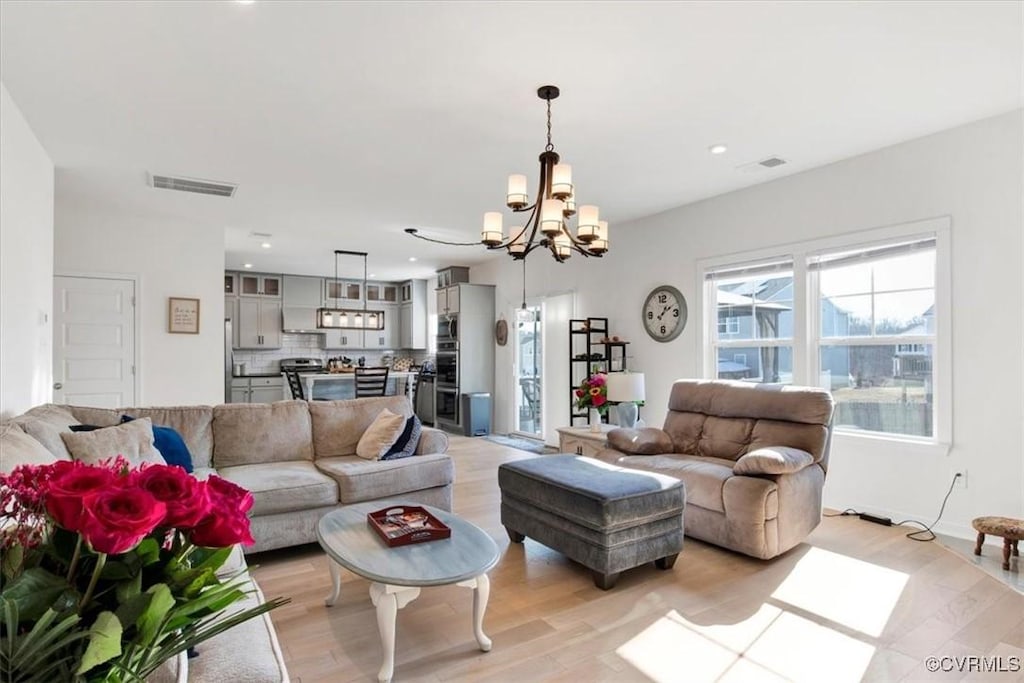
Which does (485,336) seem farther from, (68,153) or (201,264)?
(68,153)

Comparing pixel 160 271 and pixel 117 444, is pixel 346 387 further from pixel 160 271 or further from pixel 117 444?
pixel 117 444

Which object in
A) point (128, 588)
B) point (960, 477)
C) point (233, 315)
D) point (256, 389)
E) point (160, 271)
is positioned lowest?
A: point (960, 477)

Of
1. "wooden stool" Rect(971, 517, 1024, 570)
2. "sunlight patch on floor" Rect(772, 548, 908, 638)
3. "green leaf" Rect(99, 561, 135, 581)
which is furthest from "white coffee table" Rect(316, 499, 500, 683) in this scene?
"wooden stool" Rect(971, 517, 1024, 570)

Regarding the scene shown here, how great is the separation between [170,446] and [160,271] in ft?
10.5

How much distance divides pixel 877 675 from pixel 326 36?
3446 millimetres

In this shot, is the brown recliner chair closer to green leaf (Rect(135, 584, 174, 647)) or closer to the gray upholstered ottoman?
the gray upholstered ottoman

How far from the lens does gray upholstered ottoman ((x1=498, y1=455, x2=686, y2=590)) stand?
2.75 m

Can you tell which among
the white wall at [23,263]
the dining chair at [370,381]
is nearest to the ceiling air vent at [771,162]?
the dining chair at [370,381]

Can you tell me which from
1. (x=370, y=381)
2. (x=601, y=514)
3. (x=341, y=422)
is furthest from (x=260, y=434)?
(x=370, y=381)

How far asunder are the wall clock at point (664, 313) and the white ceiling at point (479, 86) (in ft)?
3.82

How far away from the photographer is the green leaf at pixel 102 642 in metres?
0.59

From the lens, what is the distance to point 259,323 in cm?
907

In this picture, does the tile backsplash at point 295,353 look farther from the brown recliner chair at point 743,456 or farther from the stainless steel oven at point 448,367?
the brown recliner chair at point 743,456

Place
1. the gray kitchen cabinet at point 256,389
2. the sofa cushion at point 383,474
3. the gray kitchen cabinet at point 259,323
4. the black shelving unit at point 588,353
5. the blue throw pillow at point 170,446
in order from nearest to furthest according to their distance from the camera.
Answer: the blue throw pillow at point 170,446 < the sofa cushion at point 383,474 < the black shelving unit at point 588,353 < the gray kitchen cabinet at point 256,389 < the gray kitchen cabinet at point 259,323
